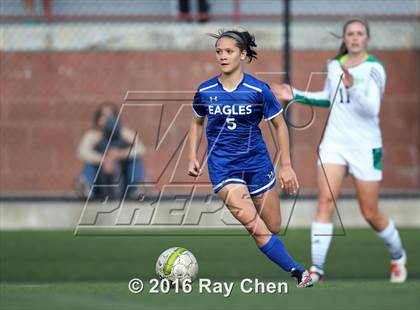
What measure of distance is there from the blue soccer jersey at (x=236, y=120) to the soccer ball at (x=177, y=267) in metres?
0.57

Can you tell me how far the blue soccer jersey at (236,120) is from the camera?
8102 millimetres

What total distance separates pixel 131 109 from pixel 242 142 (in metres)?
Result: 6.89

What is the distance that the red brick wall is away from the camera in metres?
14.5

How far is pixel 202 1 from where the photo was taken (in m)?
→ 14.7

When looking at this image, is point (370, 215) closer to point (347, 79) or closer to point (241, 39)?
point (347, 79)

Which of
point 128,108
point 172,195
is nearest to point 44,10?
point 128,108

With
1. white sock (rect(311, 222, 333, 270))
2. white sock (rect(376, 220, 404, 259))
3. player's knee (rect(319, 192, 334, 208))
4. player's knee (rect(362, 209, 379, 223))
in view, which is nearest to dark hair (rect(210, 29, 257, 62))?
player's knee (rect(319, 192, 334, 208))

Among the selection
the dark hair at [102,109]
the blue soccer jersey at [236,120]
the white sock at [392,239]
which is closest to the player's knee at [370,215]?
the white sock at [392,239]

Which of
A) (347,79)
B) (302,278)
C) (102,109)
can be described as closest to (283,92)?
(347,79)

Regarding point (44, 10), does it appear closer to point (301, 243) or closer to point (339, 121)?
point (301, 243)

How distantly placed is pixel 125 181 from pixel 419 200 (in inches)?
136

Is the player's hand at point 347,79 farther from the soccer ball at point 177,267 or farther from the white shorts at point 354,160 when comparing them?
the soccer ball at point 177,267

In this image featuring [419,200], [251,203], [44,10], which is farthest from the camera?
[44,10]

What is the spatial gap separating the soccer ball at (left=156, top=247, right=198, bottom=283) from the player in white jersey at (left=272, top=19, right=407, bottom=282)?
149 centimetres
